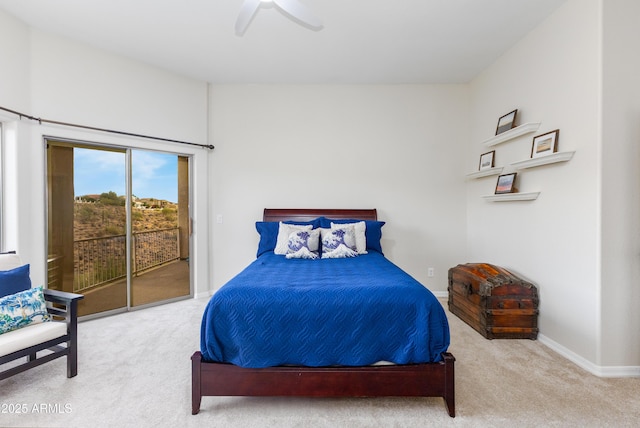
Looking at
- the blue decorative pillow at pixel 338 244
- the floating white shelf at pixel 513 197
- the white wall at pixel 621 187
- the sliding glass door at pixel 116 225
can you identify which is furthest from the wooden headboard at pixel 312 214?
the white wall at pixel 621 187

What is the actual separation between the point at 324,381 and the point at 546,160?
99.5 inches

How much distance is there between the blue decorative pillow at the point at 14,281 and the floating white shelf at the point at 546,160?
4.18 m

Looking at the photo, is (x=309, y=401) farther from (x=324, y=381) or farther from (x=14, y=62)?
(x=14, y=62)

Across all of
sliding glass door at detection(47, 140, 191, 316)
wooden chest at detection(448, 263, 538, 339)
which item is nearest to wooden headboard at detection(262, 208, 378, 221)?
sliding glass door at detection(47, 140, 191, 316)

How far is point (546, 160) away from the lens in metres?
2.59

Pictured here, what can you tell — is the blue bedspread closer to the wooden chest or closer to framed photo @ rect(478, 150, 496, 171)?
the wooden chest

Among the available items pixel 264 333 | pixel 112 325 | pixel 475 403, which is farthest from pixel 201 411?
pixel 112 325

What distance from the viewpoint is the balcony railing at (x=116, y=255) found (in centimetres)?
333

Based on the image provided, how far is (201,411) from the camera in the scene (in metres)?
1.83

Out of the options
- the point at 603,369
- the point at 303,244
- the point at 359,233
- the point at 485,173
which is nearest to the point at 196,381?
the point at 303,244

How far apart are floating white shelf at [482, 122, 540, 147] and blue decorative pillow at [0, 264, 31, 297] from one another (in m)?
4.31

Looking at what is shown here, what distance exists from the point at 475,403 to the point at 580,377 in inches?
37.7

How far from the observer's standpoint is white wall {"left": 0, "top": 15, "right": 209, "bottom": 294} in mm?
2834

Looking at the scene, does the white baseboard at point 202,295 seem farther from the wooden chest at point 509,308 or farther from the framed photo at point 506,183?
the framed photo at point 506,183
